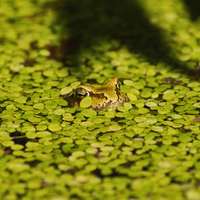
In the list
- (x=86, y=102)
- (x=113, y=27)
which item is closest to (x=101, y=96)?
(x=86, y=102)

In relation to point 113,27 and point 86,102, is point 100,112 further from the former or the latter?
point 113,27

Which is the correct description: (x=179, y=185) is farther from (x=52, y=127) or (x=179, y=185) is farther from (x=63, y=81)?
(x=63, y=81)

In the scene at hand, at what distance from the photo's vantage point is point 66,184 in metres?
1.79

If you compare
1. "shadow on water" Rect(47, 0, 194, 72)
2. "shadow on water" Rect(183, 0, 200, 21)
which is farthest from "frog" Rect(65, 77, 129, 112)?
"shadow on water" Rect(183, 0, 200, 21)

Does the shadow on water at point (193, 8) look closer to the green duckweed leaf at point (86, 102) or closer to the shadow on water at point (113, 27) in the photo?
the shadow on water at point (113, 27)

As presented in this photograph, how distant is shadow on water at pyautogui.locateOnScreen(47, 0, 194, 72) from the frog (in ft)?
3.29

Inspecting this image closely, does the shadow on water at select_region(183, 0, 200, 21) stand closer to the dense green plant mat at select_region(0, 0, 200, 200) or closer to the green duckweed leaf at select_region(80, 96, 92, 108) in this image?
the dense green plant mat at select_region(0, 0, 200, 200)

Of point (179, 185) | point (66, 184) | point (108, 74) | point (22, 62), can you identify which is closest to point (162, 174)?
point (179, 185)

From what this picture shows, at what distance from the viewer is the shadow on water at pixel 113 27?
365cm

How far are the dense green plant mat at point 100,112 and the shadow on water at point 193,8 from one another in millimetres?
183

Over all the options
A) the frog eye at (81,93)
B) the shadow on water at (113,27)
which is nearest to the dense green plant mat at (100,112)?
the shadow on water at (113,27)

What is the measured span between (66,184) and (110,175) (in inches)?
11.4

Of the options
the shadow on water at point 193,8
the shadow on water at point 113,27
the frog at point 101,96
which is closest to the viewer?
the frog at point 101,96

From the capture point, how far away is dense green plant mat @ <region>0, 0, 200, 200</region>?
5.91 ft
